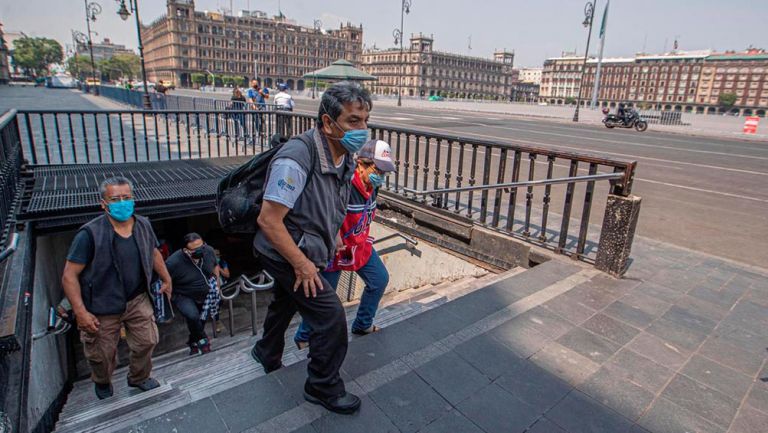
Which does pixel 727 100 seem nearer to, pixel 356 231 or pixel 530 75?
pixel 530 75

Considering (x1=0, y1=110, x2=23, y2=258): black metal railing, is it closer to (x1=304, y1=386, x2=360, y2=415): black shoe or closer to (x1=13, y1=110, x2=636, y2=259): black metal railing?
(x1=13, y1=110, x2=636, y2=259): black metal railing

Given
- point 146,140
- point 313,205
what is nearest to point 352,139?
point 313,205

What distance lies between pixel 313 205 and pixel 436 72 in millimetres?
143042

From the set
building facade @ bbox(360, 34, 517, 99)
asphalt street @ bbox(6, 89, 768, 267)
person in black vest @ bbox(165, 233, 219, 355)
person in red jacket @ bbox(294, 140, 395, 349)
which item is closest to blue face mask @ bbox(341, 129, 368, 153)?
person in red jacket @ bbox(294, 140, 395, 349)

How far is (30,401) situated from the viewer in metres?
2.72

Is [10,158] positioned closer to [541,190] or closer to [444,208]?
[444,208]

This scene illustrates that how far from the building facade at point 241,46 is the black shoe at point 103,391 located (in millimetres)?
122554

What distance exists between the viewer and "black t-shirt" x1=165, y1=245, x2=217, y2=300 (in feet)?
16.7

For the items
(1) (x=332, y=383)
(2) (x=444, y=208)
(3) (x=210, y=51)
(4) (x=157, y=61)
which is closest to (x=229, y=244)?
(2) (x=444, y=208)

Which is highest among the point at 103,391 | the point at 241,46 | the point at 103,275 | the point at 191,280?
the point at 241,46

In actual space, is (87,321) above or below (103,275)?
below

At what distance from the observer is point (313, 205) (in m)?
2.30

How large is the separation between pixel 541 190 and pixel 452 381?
6.86 meters

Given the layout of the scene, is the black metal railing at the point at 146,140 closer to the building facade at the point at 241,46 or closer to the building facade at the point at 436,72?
the building facade at the point at 241,46
